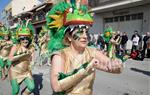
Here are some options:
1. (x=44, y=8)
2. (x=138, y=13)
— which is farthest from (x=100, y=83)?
(x=44, y=8)

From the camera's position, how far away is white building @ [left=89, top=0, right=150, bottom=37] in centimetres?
1823

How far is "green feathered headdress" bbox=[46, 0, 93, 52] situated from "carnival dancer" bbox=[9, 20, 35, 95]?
2334 mm

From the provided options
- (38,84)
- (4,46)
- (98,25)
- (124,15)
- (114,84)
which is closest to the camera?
(114,84)

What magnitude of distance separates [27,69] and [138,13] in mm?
14569

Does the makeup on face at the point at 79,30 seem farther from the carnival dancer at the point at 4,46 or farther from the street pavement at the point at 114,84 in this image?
the carnival dancer at the point at 4,46

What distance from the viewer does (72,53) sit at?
9.57 ft

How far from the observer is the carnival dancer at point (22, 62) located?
17.6ft

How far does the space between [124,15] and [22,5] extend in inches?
1846

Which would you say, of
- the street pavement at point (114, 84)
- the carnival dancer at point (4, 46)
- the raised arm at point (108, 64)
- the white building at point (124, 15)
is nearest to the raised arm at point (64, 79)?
the raised arm at point (108, 64)

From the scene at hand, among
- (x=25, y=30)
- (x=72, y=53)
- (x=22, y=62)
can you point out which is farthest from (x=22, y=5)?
(x=72, y=53)

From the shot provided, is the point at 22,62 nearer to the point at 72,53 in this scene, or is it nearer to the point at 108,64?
the point at 72,53

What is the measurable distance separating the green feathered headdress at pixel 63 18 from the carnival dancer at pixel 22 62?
233 cm

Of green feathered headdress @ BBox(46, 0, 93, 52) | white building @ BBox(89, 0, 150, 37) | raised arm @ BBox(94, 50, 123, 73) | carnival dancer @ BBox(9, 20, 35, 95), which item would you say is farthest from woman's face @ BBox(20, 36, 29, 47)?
white building @ BBox(89, 0, 150, 37)

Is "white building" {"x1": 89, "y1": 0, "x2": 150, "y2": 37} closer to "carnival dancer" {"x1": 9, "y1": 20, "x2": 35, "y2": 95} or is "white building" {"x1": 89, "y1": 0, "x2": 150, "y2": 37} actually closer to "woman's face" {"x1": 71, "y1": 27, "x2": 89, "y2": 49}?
"carnival dancer" {"x1": 9, "y1": 20, "x2": 35, "y2": 95}
